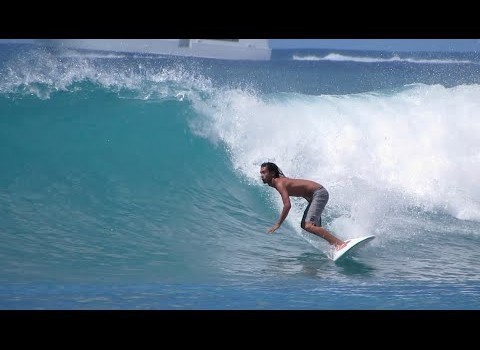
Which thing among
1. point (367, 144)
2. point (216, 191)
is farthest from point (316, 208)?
point (367, 144)

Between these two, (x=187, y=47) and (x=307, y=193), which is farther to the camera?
(x=187, y=47)

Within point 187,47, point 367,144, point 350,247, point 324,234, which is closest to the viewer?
point 350,247

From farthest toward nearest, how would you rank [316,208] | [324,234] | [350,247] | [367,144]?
[367,144] → [316,208] → [324,234] → [350,247]

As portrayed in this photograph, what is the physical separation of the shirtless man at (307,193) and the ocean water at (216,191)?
246 mm

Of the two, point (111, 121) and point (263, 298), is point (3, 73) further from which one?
point (263, 298)

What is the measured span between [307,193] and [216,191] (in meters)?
1.89

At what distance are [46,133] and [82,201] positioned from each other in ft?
5.71

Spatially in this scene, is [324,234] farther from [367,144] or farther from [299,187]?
[367,144]

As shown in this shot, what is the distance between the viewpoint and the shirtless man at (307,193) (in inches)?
215

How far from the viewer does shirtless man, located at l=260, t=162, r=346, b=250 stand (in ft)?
17.9

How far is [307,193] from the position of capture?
565 centimetres

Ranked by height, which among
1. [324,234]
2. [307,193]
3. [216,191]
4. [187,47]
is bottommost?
[324,234]

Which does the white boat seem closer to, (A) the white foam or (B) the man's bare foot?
(A) the white foam
